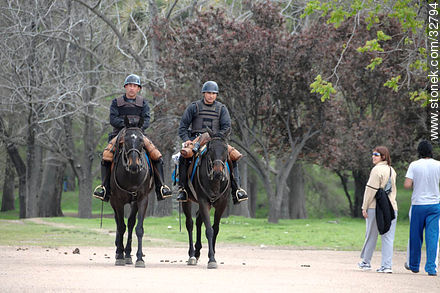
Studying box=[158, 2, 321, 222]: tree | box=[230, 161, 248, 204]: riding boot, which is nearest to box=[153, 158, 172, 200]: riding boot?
box=[230, 161, 248, 204]: riding boot

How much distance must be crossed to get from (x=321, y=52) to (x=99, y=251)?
15692 mm

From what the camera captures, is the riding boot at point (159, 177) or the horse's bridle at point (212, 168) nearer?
the horse's bridle at point (212, 168)

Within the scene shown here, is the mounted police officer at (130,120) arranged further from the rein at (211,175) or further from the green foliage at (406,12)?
the green foliage at (406,12)

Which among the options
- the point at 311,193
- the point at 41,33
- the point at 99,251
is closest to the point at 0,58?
the point at 41,33

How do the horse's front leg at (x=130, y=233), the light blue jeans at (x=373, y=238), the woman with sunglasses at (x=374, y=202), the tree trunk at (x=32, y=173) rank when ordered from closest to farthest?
the light blue jeans at (x=373, y=238), the woman with sunglasses at (x=374, y=202), the horse's front leg at (x=130, y=233), the tree trunk at (x=32, y=173)

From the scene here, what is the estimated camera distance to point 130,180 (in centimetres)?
1455

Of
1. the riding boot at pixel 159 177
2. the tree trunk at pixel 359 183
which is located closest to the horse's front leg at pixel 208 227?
the riding boot at pixel 159 177

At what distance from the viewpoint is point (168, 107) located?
115ft

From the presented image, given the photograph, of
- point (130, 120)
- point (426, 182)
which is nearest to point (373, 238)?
point (426, 182)

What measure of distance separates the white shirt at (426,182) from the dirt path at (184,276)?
1.34 m

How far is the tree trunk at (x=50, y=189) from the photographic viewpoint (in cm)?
4819

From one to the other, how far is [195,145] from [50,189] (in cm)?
3588

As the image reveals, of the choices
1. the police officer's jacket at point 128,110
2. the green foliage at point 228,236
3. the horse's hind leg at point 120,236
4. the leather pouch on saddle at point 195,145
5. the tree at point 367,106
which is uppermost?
the tree at point 367,106

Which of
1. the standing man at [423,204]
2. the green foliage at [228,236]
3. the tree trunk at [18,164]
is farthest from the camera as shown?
the tree trunk at [18,164]
